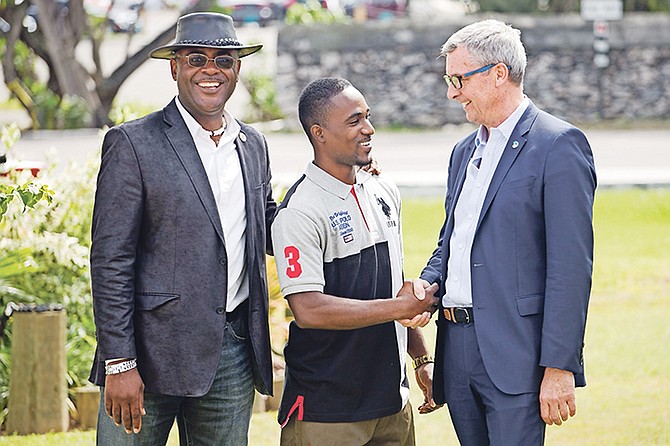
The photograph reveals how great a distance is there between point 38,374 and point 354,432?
2817mm

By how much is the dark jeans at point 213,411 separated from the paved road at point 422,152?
29.2 ft

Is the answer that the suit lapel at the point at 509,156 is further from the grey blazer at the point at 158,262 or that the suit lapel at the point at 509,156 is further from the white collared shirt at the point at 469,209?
the grey blazer at the point at 158,262

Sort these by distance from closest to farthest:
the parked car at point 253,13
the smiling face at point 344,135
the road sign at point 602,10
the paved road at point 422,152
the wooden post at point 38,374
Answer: the smiling face at point 344,135, the wooden post at point 38,374, the paved road at point 422,152, the road sign at point 602,10, the parked car at point 253,13

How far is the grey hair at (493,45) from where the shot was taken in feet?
12.7

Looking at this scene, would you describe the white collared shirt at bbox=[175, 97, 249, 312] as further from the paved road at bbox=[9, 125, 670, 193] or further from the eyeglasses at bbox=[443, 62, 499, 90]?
the paved road at bbox=[9, 125, 670, 193]

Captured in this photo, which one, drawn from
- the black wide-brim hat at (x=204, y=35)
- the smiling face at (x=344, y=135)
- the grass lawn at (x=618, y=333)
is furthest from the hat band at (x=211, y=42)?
the grass lawn at (x=618, y=333)

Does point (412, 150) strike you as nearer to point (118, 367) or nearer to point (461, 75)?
point (461, 75)

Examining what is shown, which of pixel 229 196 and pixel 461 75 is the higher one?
pixel 461 75

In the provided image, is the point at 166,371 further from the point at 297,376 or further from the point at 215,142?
the point at 215,142

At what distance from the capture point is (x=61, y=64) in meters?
21.4

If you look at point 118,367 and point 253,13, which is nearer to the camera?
point 118,367

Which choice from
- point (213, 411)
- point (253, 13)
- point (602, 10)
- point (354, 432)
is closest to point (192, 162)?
point (213, 411)

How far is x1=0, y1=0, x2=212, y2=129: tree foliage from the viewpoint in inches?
824

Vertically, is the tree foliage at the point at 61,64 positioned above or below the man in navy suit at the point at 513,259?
above
